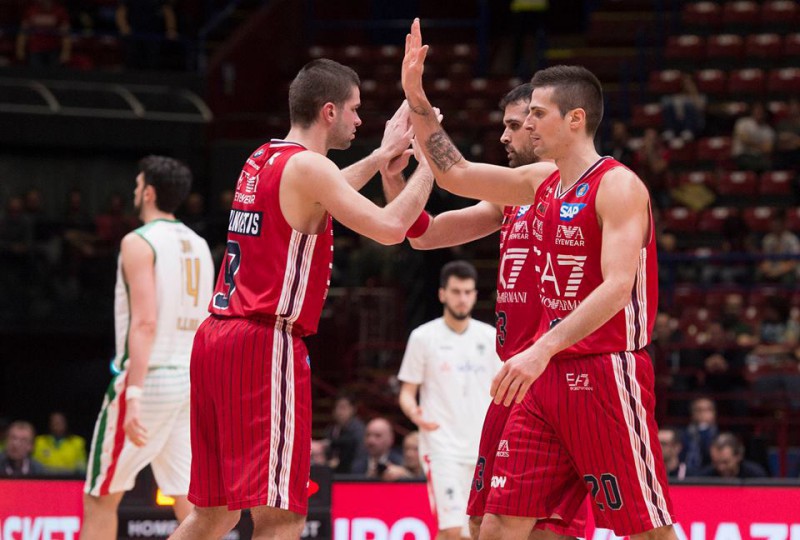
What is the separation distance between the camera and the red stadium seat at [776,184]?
19.1 metres

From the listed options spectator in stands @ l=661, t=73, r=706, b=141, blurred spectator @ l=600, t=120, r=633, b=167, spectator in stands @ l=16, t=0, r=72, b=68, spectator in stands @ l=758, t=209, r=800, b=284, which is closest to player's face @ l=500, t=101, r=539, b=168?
spectator in stands @ l=758, t=209, r=800, b=284

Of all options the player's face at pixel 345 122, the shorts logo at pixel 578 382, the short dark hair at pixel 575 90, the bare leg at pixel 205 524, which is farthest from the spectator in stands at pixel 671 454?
the bare leg at pixel 205 524

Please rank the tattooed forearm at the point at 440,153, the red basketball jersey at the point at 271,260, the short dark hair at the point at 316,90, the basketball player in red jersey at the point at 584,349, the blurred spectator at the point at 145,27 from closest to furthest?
the basketball player in red jersey at the point at 584,349, the red basketball jersey at the point at 271,260, the short dark hair at the point at 316,90, the tattooed forearm at the point at 440,153, the blurred spectator at the point at 145,27

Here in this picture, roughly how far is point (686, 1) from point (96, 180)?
1007 centimetres

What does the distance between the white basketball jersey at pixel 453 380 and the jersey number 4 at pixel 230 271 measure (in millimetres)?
4083

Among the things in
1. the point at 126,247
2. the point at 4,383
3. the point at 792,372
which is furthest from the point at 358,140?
the point at 126,247

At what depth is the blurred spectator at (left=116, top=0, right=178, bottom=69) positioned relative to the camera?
70.1 ft

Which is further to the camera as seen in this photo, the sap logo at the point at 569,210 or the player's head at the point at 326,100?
the player's head at the point at 326,100

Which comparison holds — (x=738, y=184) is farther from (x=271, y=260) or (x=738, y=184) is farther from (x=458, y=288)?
(x=271, y=260)

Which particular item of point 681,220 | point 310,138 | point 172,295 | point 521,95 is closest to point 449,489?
point 172,295

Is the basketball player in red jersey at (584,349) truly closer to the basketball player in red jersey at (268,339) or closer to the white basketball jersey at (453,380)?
the basketball player in red jersey at (268,339)

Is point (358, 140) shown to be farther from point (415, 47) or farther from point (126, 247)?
point (415, 47)

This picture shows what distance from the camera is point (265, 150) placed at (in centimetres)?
606

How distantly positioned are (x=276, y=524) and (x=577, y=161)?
2.02 m
